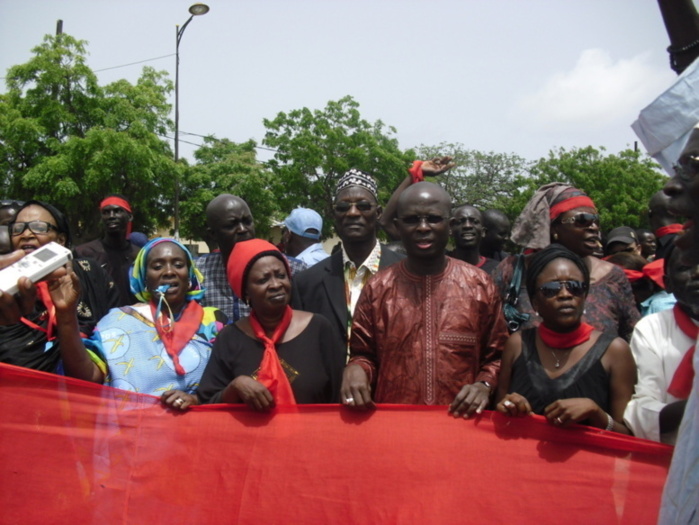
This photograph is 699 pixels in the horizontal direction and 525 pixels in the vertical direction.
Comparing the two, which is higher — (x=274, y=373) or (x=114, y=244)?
(x=114, y=244)

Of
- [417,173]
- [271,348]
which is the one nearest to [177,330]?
[271,348]

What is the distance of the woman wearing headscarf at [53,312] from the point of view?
281 cm

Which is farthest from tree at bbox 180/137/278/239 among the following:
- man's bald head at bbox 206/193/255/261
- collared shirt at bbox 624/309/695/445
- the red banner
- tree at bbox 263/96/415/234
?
collared shirt at bbox 624/309/695/445

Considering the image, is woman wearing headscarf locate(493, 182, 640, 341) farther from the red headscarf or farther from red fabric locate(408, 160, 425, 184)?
the red headscarf

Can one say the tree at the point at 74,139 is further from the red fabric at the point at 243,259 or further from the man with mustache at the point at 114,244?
the red fabric at the point at 243,259

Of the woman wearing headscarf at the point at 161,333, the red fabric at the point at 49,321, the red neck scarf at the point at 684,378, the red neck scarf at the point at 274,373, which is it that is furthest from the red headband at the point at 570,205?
the red fabric at the point at 49,321

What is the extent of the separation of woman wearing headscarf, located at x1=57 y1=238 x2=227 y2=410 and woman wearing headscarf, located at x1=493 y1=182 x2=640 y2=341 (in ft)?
5.85

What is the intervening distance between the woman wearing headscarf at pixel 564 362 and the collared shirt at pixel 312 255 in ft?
10.7

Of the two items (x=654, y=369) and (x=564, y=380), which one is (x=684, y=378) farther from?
(x=564, y=380)

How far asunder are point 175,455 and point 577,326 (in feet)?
6.41

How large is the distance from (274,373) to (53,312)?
3.77ft

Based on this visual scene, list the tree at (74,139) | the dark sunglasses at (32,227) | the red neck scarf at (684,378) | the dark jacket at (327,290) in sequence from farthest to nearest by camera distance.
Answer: the tree at (74,139) < the dark jacket at (327,290) < the dark sunglasses at (32,227) < the red neck scarf at (684,378)

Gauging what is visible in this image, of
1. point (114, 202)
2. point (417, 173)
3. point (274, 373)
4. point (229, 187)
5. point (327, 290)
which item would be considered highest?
point (229, 187)

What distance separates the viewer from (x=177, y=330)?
3.38 meters
